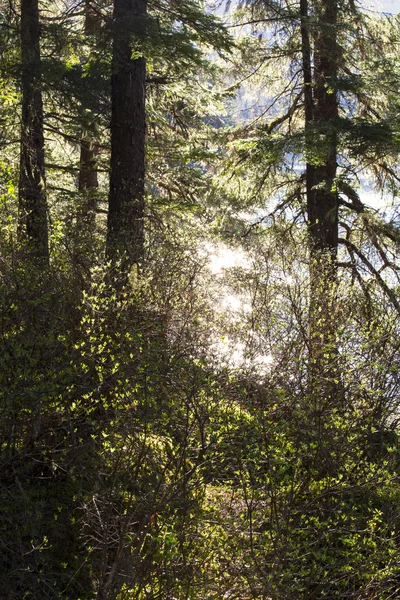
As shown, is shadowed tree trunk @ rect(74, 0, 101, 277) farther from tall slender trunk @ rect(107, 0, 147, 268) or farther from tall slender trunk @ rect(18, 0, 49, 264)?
tall slender trunk @ rect(18, 0, 49, 264)

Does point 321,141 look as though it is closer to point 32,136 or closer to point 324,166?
point 324,166

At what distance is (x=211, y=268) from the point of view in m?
7.99

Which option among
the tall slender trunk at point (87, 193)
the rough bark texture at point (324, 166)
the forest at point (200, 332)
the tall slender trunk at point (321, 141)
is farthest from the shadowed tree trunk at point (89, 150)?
the rough bark texture at point (324, 166)

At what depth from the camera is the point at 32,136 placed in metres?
9.55

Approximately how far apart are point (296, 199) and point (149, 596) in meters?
8.63

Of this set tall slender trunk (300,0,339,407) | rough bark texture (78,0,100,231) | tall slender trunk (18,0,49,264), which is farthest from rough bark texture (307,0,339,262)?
tall slender trunk (18,0,49,264)

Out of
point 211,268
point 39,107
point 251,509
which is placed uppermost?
point 39,107

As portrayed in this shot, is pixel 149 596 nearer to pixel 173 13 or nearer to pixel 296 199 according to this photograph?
pixel 173 13

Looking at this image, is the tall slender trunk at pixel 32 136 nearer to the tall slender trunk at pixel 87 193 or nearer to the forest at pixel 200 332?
the forest at pixel 200 332

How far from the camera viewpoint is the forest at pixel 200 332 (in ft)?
15.5

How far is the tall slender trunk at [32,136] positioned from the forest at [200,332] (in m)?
0.04

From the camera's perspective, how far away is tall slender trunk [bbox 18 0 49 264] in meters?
8.88

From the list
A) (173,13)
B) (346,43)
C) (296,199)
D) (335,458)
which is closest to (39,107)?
(173,13)

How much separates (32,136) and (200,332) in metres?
5.03
